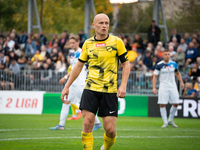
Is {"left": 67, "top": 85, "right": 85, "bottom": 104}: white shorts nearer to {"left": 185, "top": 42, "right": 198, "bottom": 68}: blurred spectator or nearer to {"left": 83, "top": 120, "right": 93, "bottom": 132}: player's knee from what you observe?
{"left": 83, "top": 120, "right": 93, "bottom": 132}: player's knee

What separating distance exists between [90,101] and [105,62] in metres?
0.72

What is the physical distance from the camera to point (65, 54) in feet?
68.9

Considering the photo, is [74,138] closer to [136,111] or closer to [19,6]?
[136,111]

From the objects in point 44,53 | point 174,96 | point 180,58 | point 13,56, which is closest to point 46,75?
point 44,53

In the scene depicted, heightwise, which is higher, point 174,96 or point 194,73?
point 194,73

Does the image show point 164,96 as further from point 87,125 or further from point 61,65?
point 61,65

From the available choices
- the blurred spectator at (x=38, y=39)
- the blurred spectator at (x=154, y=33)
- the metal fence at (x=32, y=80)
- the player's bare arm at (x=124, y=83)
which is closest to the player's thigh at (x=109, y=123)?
the player's bare arm at (x=124, y=83)

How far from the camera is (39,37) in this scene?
22312 mm

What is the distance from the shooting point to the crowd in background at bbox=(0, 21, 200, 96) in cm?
1747

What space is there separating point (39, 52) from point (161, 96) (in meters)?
10.5

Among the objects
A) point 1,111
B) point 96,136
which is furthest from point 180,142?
point 1,111

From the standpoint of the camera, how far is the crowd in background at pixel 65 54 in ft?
57.3

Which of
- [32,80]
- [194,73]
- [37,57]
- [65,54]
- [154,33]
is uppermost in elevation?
[154,33]

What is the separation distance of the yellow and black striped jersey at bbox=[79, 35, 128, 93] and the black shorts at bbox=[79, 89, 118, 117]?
9cm
